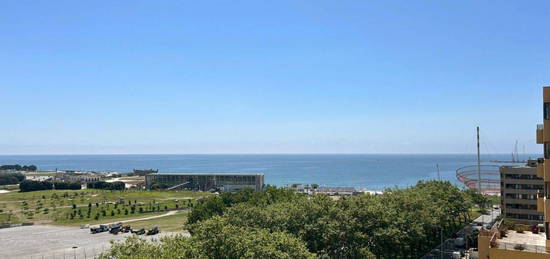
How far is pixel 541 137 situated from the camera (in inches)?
649

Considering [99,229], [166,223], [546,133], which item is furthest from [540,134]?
[99,229]

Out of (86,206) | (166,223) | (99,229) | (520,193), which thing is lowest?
(86,206)

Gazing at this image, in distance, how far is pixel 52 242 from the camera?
52156 millimetres

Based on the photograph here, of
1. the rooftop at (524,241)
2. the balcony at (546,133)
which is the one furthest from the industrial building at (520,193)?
the balcony at (546,133)

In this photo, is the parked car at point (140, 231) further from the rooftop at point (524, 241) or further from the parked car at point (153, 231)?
the rooftop at point (524, 241)

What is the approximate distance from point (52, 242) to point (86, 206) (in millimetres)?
33682

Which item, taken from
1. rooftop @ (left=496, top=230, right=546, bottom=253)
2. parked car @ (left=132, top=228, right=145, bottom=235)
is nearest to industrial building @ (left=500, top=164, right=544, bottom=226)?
rooftop @ (left=496, top=230, right=546, bottom=253)

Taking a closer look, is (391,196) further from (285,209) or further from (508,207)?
(508,207)

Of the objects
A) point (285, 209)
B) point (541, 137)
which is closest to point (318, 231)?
point (285, 209)

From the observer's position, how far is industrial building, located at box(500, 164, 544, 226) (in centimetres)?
5807

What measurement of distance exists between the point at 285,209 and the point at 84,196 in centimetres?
8080

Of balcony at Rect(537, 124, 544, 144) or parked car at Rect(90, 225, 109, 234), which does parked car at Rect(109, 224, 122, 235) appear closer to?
parked car at Rect(90, 225, 109, 234)

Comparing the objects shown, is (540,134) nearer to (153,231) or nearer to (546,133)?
(546,133)

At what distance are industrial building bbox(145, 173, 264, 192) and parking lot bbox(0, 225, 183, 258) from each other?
55972mm
